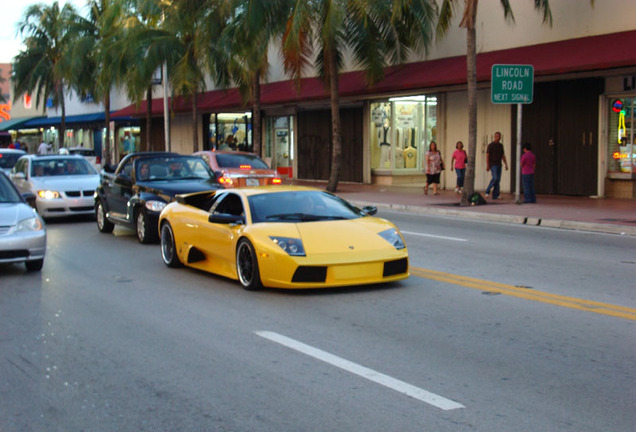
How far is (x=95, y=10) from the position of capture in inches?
1921

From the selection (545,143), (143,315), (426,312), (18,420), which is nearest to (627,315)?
(426,312)

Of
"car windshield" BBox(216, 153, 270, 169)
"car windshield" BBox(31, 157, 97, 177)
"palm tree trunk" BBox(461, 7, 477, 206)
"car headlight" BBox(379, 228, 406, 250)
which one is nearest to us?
"car headlight" BBox(379, 228, 406, 250)

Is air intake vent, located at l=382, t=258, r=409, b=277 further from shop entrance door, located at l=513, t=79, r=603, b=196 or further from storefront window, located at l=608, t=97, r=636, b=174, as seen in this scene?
shop entrance door, located at l=513, t=79, r=603, b=196

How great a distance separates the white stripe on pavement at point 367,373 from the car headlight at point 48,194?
13079mm

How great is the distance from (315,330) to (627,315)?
318 centimetres

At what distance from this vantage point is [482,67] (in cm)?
2575

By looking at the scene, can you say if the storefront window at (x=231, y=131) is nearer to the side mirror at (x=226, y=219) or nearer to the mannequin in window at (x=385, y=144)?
the mannequin in window at (x=385, y=144)

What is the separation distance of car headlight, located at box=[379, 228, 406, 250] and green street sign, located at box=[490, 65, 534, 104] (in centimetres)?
1227

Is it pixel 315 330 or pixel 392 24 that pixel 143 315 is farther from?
pixel 392 24

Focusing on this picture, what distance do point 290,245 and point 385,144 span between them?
80.7 feet

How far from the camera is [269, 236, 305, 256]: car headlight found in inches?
367

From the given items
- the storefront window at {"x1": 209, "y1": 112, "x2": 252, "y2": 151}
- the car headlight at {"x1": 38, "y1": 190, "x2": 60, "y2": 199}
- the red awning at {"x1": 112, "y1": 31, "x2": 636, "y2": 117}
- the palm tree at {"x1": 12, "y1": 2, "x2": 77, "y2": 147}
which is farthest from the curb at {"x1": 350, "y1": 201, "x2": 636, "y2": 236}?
the palm tree at {"x1": 12, "y1": 2, "x2": 77, "y2": 147}

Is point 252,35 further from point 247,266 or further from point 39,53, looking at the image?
point 39,53

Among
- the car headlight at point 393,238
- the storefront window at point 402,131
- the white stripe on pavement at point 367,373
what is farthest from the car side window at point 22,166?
the storefront window at point 402,131
